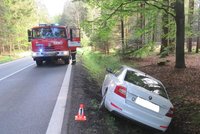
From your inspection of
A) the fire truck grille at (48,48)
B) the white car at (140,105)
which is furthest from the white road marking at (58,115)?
the fire truck grille at (48,48)

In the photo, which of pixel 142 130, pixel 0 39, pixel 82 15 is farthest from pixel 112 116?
pixel 82 15

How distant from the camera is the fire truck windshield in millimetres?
17984

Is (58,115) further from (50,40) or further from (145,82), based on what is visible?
(50,40)

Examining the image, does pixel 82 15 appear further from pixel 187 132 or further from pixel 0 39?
pixel 187 132

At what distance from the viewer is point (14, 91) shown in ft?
31.3

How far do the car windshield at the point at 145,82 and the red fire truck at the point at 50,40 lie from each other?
1094cm

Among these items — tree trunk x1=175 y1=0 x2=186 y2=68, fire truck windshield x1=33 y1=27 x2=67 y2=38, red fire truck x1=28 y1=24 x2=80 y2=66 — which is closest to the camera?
tree trunk x1=175 y1=0 x2=186 y2=68

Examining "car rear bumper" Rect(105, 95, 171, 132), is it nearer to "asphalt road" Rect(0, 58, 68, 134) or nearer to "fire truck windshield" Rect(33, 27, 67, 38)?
"asphalt road" Rect(0, 58, 68, 134)

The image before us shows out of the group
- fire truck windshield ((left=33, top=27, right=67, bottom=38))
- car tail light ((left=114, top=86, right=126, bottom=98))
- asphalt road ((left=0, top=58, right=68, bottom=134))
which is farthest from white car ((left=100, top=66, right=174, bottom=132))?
fire truck windshield ((left=33, top=27, right=67, bottom=38))

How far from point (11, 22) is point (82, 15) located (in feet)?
97.6

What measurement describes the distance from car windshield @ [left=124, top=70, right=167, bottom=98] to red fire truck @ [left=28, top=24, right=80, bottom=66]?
10.9 metres

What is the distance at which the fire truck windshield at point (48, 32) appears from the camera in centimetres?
1798

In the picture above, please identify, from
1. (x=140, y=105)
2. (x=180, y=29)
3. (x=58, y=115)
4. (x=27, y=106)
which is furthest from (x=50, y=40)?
(x=140, y=105)

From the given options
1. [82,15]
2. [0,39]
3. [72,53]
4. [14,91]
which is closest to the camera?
[14,91]
